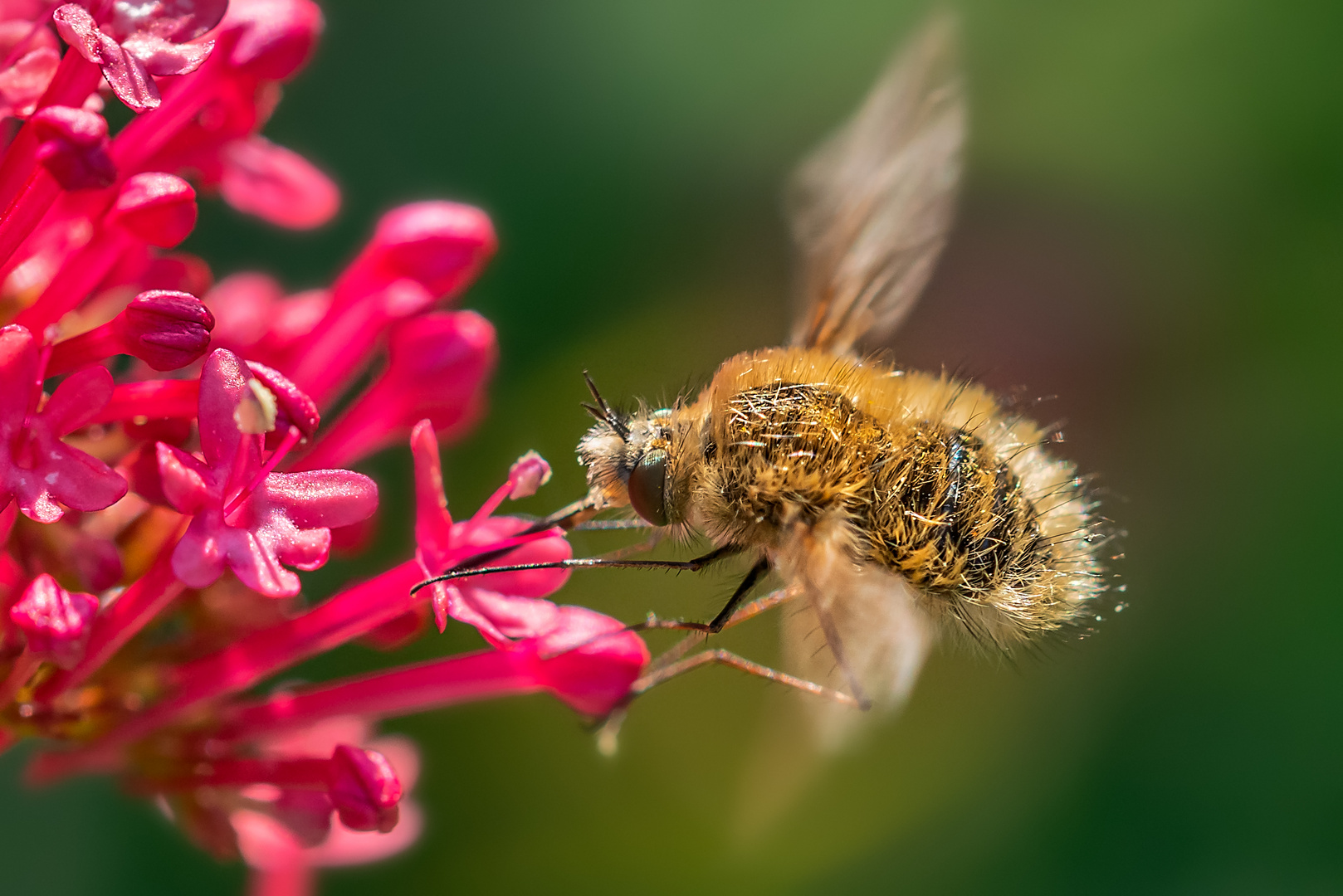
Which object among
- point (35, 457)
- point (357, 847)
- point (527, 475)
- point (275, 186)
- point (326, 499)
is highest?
point (275, 186)

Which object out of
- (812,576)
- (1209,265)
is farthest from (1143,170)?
(812,576)

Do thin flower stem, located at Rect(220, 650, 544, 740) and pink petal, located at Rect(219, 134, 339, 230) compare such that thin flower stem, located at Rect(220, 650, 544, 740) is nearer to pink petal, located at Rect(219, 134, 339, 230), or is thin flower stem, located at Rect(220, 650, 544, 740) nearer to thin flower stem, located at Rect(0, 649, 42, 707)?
thin flower stem, located at Rect(0, 649, 42, 707)

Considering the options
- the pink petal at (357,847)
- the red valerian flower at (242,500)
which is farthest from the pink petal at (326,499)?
the pink petal at (357,847)

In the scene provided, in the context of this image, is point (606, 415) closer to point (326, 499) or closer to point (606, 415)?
point (606, 415)

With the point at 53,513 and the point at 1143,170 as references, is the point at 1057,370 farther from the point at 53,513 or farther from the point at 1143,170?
the point at 53,513

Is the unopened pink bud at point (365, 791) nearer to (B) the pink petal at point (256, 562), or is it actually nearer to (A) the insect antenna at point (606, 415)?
(B) the pink petal at point (256, 562)

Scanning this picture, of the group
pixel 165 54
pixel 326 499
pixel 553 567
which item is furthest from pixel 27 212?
pixel 553 567
